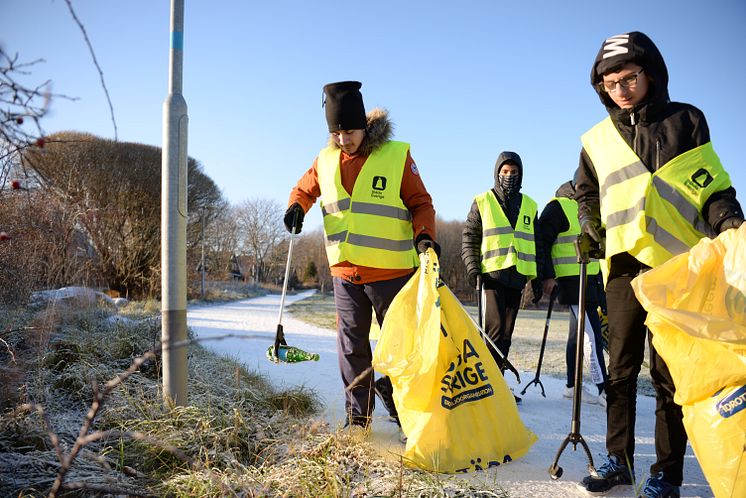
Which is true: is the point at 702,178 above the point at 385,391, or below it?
above

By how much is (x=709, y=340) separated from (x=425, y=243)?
4.91 feet

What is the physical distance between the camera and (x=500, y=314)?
4.11m

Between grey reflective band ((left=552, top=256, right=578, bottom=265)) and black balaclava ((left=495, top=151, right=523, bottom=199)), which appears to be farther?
grey reflective band ((left=552, top=256, right=578, bottom=265))

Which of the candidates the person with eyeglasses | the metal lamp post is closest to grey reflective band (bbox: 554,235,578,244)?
the person with eyeglasses

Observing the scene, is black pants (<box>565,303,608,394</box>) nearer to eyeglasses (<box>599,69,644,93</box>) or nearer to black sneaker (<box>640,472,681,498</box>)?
black sneaker (<box>640,472,681,498</box>)

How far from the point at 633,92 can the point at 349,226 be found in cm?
→ 173

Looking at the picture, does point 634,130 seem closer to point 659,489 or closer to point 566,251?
point 659,489

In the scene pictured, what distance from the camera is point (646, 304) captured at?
2.03 m

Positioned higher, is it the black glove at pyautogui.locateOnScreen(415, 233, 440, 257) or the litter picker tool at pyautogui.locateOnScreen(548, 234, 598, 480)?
the black glove at pyautogui.locateOnScreen(415, 233, 440, 257)

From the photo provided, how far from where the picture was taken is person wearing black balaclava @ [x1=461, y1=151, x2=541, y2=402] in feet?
13.6

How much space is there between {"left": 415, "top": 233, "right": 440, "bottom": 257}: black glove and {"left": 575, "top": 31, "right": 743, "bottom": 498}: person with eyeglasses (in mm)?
932

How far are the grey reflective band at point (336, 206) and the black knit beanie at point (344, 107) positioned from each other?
1.52ft

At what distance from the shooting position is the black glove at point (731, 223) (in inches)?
81.6

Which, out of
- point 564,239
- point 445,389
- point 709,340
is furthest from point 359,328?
point 564,239
